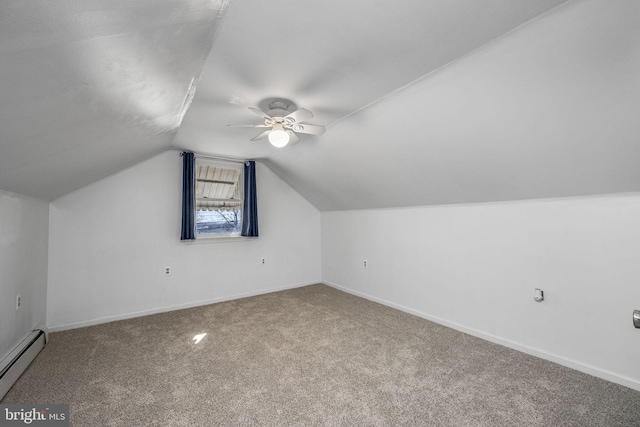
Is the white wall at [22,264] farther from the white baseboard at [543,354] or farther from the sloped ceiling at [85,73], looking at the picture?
the white baseboard at [543,354]

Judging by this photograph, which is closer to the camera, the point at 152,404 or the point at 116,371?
the point at 152,404

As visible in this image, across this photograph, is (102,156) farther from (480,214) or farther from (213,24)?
(480,214)

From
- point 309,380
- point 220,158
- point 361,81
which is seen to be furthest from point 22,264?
point 361,81

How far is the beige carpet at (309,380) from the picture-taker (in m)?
1.78

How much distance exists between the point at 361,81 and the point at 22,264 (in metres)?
3.44

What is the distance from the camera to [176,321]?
11.6 ft

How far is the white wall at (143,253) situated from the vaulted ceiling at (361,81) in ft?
2.06

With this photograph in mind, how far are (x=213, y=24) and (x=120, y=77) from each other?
58 centimetres

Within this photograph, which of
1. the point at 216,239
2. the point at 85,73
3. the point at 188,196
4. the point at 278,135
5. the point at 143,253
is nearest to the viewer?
the point at 85,73

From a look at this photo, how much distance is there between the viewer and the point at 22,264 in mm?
2607

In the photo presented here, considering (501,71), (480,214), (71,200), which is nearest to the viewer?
(501,71)

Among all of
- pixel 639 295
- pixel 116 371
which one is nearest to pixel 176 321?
pixel 116 371

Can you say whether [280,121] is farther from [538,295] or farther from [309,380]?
[538,295]

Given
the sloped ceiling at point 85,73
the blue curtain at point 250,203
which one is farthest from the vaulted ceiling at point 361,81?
the blue curtain at point 250,203
